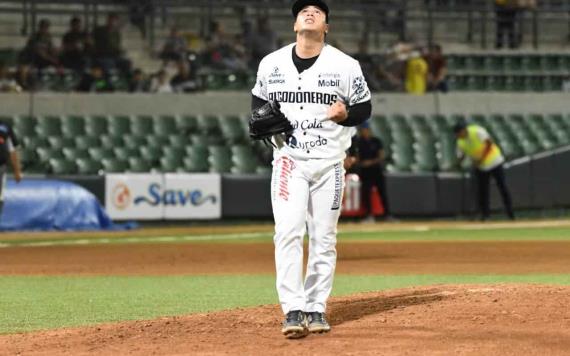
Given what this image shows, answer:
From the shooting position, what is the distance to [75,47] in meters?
22.2

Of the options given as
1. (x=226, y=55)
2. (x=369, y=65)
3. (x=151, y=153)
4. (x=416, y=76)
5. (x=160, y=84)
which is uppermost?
(x=226, y=55)

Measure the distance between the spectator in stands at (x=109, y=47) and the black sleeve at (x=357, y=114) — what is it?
15938mm

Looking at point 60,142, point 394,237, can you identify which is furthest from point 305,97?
point 60,142

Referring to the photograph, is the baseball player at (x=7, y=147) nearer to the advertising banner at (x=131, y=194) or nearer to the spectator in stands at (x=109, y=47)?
the advertising banner at (x=131, y=194)

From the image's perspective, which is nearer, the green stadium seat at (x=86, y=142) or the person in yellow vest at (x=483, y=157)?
the person in yellow vest at (x=483, y=157)

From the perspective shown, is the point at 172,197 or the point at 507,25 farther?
the point at 507,25

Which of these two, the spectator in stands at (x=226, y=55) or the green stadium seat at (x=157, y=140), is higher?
the spectator in stands at (x=226, y=55)

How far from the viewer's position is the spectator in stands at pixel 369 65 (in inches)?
925

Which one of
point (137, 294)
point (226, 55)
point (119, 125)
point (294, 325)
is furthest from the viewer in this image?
point (226, 55)

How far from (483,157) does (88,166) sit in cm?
716

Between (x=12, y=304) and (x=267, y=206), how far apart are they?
11.7 metres

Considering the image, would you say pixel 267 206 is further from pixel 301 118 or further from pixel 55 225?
pixel 301 118

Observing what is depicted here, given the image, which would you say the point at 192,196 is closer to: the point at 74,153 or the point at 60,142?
the point at 74,153

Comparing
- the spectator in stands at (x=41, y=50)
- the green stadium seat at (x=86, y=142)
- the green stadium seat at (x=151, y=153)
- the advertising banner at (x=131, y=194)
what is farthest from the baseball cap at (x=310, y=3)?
the spectator in stands at (x=41, y=50)
